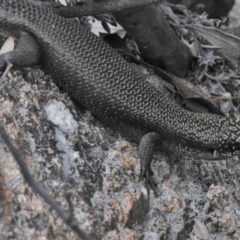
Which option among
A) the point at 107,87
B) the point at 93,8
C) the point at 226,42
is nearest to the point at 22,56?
the point at 107,87

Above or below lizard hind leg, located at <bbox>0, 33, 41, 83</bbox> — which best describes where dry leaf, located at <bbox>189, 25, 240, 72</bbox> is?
below

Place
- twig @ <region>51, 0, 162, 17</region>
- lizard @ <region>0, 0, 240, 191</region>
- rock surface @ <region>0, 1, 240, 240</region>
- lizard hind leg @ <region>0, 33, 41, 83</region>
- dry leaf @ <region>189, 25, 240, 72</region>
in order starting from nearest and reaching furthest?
rock surface @ <region>0, 1, 240, 240</region> → lizard hind leg @ <region>0, 33, 41, 83</region> → lizard @ <region>0, 0, 240, 191</region> → twig @ <region>51, 0, 162, 17</region> → dry leaf @ <region>189, 25, 240, 72</region>

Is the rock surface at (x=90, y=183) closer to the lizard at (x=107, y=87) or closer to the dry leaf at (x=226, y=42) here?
the lizard at (x=107, y=87)

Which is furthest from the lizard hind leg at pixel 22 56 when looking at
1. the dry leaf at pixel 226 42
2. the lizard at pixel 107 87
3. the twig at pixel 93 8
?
the dry leaf at pixel 226 42

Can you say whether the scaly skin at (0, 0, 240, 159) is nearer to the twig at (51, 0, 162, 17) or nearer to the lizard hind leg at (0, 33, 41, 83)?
the lizard hind leg at (0, 33, 41, 83)

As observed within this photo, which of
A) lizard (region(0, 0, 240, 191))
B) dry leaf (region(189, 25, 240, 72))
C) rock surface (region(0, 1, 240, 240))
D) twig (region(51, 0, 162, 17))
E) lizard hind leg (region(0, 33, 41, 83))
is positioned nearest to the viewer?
rock surface (region(0, 1, 240, 240))

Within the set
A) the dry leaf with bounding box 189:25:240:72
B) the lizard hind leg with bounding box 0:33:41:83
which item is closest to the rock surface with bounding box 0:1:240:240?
the lizard hind leg with bounding box 0:33:41:83

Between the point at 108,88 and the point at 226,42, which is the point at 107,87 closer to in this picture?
the point at 108,88
